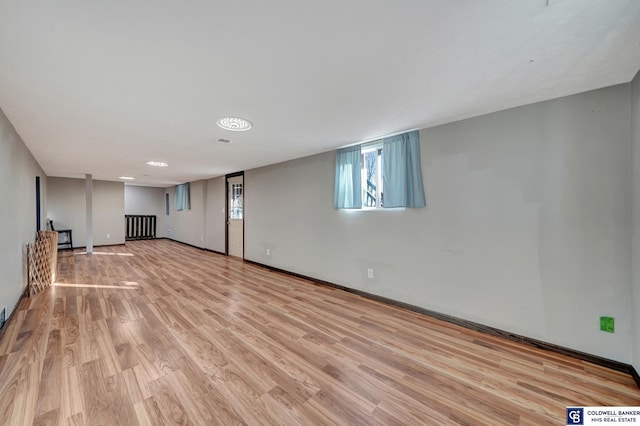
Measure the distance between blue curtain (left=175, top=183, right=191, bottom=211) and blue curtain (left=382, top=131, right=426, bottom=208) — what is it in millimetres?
6961

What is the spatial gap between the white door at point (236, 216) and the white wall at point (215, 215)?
28 centimetres

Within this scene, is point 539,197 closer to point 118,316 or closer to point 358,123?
point 358,123

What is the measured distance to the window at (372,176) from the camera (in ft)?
10.7

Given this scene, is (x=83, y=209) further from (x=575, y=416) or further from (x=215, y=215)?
(x=575, y=416)

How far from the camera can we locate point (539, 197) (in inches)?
83.4

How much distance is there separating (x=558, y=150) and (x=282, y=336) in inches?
116

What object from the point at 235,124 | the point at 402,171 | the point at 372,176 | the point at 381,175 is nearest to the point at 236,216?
the point at 235,124

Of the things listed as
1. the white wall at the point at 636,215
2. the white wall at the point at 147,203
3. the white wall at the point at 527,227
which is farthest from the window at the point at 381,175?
the white wall at the point at 147,203

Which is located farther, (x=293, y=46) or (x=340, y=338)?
(x=340, y=338)

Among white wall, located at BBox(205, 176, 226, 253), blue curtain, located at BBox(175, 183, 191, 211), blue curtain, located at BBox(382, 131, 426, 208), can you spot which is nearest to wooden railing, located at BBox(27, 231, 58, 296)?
white wall, located at BBox(205, 176, 226, 253)

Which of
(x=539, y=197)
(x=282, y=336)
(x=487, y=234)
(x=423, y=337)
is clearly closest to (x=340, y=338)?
(x=282, y=336)

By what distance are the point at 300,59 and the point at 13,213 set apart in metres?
3.67

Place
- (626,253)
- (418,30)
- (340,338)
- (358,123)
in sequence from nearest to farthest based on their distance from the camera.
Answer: (418,30), (626,253), (340,338), (358,123)

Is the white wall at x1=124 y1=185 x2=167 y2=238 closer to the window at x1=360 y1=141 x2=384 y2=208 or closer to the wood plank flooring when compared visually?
the wood plank flooring
